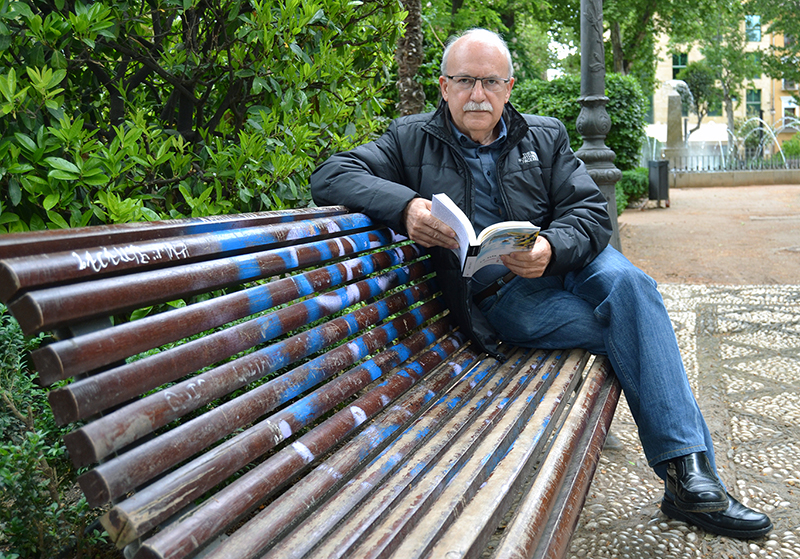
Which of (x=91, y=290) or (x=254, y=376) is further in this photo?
(x=254, y=376)

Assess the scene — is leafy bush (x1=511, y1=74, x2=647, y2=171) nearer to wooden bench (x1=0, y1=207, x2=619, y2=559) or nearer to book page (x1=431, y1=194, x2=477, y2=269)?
book page (x1=431, y1=194, x2=477, y2=269)

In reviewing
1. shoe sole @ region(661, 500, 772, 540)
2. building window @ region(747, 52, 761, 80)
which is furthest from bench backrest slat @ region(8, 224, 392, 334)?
building window @ region(747, 52, 761, 80)

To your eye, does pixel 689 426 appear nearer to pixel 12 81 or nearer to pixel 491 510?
pixel 491 510

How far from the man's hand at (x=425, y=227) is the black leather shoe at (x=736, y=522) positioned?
1333 millimetres

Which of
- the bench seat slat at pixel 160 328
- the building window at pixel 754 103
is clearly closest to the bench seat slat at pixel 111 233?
the bench seat slat at pixel 160 328

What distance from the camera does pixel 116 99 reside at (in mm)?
2920

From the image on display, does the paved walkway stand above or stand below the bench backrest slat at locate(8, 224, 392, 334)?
below

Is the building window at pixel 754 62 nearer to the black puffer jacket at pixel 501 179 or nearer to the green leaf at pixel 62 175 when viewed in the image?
the black puffer jacket at pixel 501 179

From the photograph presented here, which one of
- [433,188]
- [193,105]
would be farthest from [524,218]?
[193,105]

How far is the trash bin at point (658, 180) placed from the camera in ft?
51.0

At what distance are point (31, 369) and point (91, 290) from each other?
59.8 inches

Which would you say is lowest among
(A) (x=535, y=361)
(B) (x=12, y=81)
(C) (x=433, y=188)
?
(A) (x=535, y=361)

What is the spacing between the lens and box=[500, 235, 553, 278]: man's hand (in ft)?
8.32

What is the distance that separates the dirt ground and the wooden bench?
19.2 ft
